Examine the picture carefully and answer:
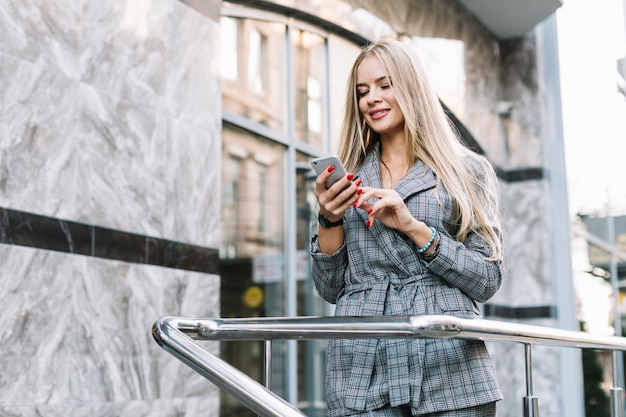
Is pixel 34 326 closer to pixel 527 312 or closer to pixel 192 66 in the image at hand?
pixel 192 66

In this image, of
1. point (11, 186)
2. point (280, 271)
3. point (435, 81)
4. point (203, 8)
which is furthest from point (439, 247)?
point (435, 81)

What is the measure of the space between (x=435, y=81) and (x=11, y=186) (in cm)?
627

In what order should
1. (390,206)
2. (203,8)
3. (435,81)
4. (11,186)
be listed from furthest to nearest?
1. (435,81)
2. (203,8)
3. (11,186)
4. (390,206)

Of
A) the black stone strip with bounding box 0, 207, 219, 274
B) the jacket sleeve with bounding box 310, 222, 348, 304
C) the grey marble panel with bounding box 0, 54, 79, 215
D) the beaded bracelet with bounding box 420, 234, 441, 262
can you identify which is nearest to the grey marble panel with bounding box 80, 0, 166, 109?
the grey marble panel with bounding box 0, 54, 79, 215

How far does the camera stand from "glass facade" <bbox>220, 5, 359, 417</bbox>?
7453mm

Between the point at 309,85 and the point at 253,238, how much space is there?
1385mm

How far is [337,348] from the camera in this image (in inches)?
100

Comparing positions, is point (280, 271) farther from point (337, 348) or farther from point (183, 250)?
point (337, 348)

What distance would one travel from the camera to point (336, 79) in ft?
26.9

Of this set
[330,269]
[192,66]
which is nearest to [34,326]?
[192,66]

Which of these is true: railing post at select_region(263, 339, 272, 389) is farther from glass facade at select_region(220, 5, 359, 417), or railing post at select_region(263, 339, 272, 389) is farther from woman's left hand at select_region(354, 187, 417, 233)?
glass facade at select_region(220, 5, 359, 417)

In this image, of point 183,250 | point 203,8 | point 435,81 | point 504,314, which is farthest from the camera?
point 504,314

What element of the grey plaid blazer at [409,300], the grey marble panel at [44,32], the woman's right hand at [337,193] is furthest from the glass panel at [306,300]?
the woman's right hand at [337,193]

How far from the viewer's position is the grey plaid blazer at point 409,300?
240cm
